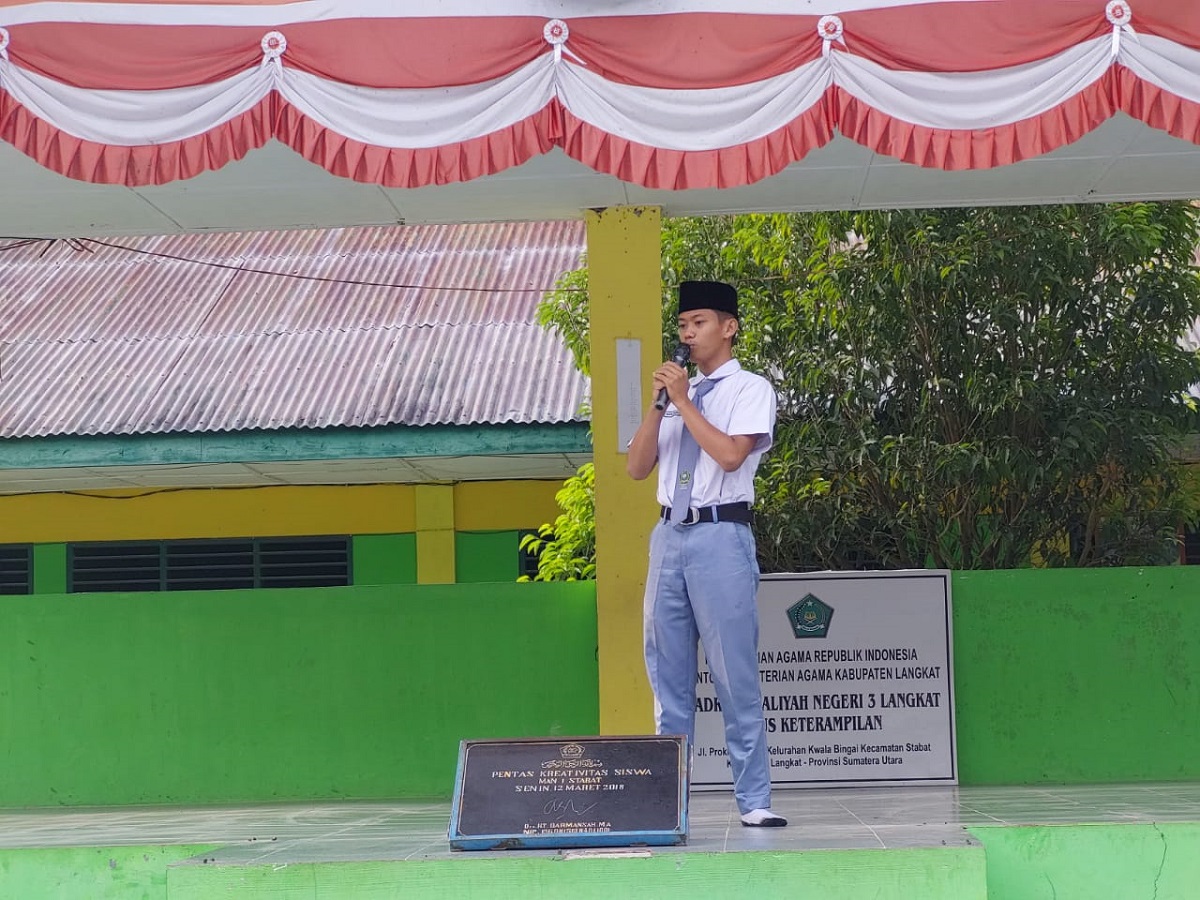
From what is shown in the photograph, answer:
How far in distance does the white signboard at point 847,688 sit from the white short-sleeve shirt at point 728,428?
1.96 metres

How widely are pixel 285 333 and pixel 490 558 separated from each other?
2.50 metres

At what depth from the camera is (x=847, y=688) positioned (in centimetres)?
706

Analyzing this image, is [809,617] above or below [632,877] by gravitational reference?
above

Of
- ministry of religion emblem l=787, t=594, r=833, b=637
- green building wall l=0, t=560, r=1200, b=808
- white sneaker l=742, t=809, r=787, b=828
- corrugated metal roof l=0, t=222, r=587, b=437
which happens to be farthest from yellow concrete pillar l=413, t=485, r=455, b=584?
white sneaker l=742, t=809, r=787, b=828

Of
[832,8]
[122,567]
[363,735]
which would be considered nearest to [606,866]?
[832,8]

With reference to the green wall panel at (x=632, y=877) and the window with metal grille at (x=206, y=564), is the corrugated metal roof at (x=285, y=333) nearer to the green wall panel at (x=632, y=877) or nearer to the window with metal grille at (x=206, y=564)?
the window with metal grille at (x=206, y=564)

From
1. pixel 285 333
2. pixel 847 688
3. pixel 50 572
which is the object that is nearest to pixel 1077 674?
pixel 847 688

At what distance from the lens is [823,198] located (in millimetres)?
6953

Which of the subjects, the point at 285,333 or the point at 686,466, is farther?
the point at 285,333

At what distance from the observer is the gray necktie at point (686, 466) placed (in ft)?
16.7

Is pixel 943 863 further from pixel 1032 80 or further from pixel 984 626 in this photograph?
pixel 984 626

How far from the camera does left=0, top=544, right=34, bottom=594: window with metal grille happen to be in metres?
13.2

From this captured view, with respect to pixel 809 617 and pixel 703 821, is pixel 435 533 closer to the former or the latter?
pixel 809 617

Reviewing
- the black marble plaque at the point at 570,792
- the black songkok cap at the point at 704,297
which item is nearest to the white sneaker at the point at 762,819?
the black marble plaque at the point at 570,792
